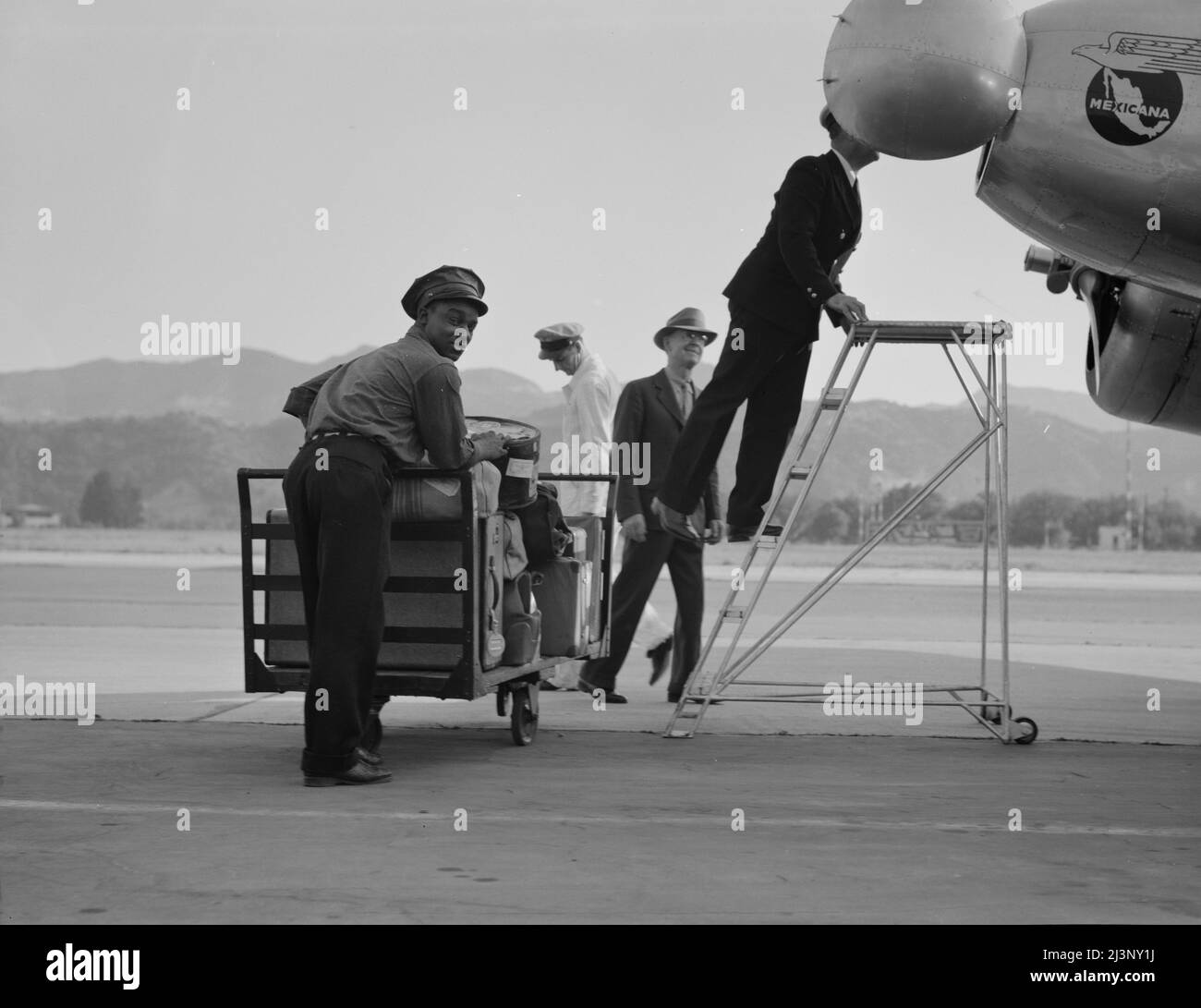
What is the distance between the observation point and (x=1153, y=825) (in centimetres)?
430

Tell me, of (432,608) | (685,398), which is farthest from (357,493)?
(685,398)

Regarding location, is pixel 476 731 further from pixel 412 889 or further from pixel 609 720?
pixel 412 889

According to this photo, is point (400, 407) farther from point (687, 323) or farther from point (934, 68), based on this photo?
Answer: point (687, 323)

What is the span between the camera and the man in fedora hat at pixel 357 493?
186 inches

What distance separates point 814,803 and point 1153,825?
41.1 inches

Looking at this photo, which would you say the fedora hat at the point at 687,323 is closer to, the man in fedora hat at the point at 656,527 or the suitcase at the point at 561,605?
the man in fedora hat at the point at 656,527

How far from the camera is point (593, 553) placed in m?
6.67

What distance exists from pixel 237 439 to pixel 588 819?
5344 inches

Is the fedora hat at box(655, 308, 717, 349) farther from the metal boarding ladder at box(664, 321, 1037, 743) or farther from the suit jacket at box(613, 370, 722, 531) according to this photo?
the metal boarding ladder at box(664, 321, 1037, 743)

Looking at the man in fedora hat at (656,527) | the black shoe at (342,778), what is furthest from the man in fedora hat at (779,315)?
the black shoe at (342,778)

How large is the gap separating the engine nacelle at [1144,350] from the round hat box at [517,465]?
263cm

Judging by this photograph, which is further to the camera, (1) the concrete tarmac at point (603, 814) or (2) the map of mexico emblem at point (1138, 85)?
(2) the map of mexico emblem at point (1138, 85)

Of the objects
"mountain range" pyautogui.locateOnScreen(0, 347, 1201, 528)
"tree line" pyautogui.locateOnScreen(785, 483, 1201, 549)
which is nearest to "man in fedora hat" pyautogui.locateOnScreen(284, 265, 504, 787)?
"tree line" pyautogui.locateOnScreen(785, 483, 1201, 549)
